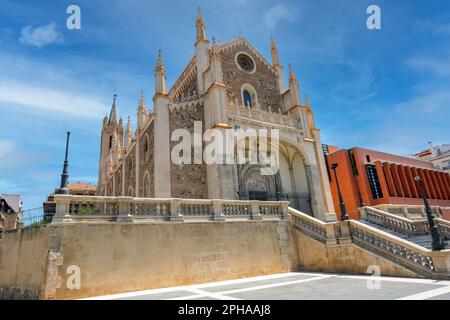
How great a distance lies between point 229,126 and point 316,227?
835 cm

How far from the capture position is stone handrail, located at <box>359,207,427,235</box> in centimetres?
1319

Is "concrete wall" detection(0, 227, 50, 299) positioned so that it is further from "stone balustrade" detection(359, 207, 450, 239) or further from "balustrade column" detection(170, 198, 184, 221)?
"stone balustrade" detection(359, 207, 450, 239)

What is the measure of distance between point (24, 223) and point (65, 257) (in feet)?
9.46

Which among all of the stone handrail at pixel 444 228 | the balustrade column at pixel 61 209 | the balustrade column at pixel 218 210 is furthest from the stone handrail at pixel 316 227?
the balustrade column at pixel 61 209

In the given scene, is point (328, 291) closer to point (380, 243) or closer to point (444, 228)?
point (380, 243)

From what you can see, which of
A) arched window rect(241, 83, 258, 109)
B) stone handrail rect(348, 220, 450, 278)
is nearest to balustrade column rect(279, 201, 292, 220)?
stone handrail rect(348, 220, 450, 278)

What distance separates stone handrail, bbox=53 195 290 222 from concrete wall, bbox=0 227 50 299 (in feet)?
3.00

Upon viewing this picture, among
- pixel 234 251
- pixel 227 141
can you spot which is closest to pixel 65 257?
pixel 234 251

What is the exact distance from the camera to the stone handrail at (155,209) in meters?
8.07

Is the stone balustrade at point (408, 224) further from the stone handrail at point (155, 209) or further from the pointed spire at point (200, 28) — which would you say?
the pointed spire at point (200, 28)

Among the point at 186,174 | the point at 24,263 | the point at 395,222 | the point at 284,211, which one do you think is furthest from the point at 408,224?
the point at 24,263

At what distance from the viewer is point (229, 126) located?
1719 cm

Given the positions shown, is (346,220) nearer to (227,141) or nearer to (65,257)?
(227,141)
